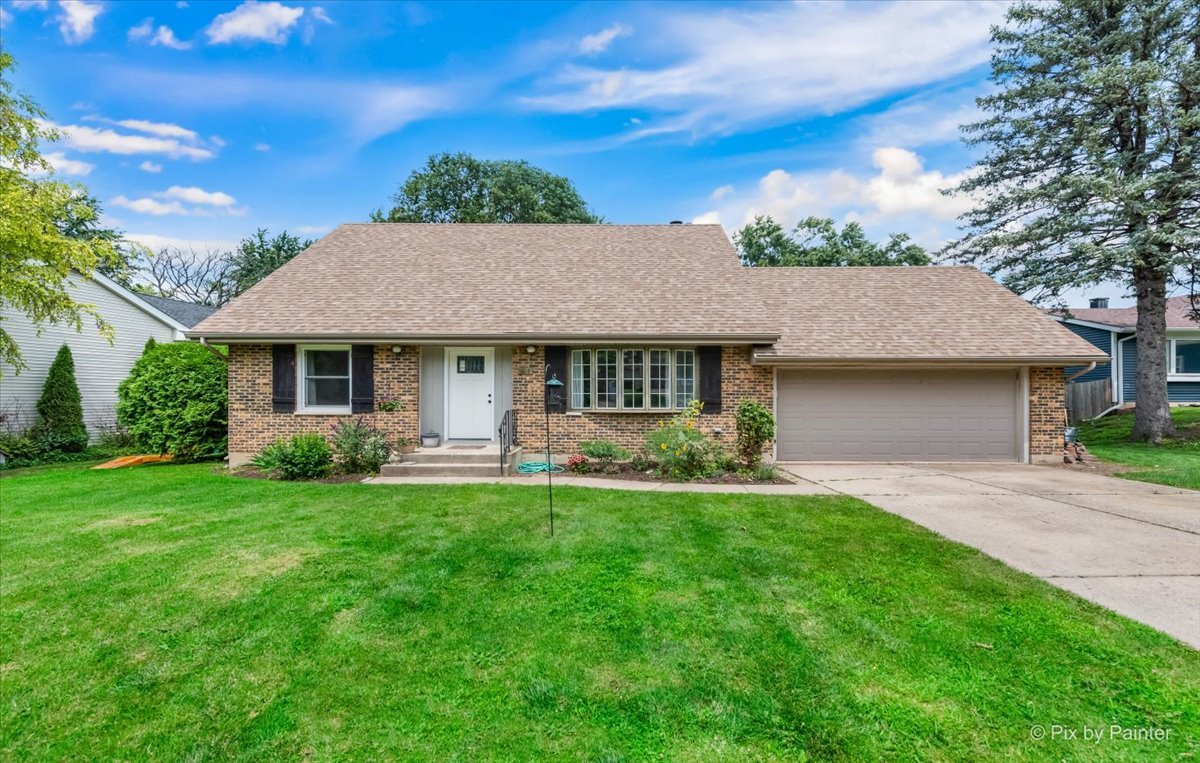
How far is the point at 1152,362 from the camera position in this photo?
12.6 metres

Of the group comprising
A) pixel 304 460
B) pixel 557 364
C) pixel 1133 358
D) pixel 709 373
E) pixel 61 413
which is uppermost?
pixel 1133 358

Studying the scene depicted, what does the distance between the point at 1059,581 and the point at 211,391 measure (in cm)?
1361

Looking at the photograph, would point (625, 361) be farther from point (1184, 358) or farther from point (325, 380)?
point (1184, 358)

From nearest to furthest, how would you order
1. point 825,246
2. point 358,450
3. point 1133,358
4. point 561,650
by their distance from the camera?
point 561,650 → point 358,450 → point 1133,358 → point 825,246

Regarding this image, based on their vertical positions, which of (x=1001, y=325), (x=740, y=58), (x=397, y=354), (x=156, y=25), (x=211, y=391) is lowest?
(x=211, y=391)

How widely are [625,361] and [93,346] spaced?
15492mm

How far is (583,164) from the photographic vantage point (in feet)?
62.7

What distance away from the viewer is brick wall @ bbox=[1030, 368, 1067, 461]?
32.6ft

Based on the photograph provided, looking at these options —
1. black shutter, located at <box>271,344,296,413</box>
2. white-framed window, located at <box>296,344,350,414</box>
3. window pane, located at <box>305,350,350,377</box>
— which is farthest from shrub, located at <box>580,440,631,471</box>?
black shutter, located at <box>271,344,296,413</box>

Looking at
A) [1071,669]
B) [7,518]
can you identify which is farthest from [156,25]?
[1071,669]

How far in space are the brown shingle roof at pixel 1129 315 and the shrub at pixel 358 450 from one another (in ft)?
80.0

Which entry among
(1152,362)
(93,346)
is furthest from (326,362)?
(1152,362)

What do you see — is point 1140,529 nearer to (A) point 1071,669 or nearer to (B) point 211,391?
(A) point 1071,669

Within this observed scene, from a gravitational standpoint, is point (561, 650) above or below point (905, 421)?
below
